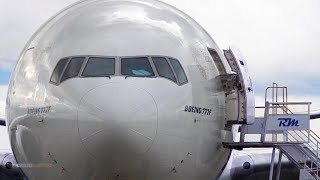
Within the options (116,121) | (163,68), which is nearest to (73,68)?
(163,68)

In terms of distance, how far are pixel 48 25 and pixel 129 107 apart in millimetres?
3126

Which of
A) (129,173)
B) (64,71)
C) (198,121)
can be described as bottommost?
(129,173)

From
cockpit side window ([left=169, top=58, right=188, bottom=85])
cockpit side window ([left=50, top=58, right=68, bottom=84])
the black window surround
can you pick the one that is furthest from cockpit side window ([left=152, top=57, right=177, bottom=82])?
cockpit side window ([left=50, top=58, right=68, bottom=84])

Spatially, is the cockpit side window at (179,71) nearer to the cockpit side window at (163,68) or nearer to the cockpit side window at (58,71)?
the cockpit side window at (163,68)

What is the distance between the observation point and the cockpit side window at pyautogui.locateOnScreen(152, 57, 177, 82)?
33.7 feet

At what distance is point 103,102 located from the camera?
9273 mm

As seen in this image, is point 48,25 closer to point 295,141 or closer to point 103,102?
point 103,102

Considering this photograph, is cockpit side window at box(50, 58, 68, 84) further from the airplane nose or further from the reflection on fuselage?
the airplane nose

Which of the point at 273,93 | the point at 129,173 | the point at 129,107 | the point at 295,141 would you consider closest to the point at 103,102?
the point at 129,107

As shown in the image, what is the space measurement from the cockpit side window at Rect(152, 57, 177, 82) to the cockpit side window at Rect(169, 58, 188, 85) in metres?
0.11

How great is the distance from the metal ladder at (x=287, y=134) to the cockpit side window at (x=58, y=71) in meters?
3.66

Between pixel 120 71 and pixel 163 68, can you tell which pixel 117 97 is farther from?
pixel 163 68

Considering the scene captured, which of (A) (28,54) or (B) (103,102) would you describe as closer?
(B) (103,102)

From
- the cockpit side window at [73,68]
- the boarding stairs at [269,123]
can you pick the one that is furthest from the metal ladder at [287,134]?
the cockpit side window at [73,68]
